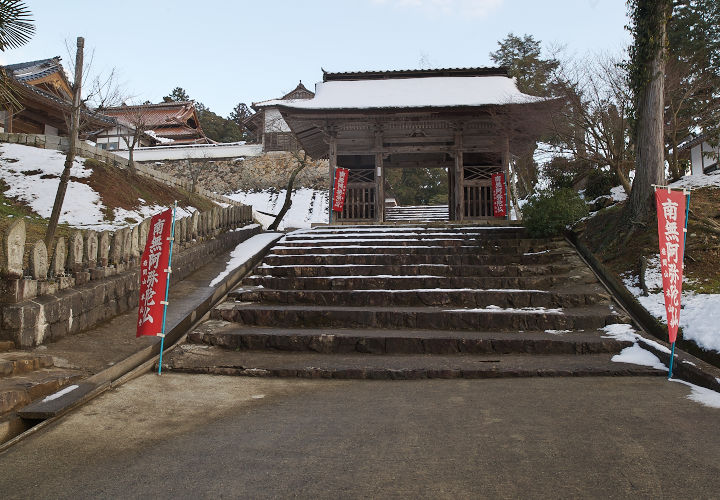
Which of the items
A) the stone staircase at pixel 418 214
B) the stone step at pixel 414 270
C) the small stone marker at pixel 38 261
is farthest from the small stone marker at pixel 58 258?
the stone staircase at pixel 418 214

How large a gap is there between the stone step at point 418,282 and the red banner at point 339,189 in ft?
22.1

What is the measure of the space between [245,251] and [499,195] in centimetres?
817

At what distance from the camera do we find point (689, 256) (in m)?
7.15

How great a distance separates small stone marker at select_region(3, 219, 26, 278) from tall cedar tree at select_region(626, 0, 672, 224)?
9180 millimetres

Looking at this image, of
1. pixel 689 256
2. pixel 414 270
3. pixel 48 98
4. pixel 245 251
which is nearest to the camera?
pixel 689 256

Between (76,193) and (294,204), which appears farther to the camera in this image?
(294,204)

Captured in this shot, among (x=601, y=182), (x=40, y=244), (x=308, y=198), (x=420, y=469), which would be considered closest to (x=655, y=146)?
(x=601, y=182)

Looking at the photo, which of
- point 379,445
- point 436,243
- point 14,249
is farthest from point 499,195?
point 14,249

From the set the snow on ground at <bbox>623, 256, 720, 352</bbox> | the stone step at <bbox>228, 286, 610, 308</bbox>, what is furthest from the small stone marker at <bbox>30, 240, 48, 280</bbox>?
the snow on ground at <bbox>623, 256, 720, 352</bbox>

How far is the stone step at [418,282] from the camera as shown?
7.99 meters

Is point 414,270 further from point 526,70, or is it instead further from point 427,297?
point 526,70

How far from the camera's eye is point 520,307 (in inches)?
287

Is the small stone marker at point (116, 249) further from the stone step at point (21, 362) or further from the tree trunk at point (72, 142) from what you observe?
the tree trunk at point (72, 142)

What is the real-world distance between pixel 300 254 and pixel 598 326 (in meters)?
5.77
